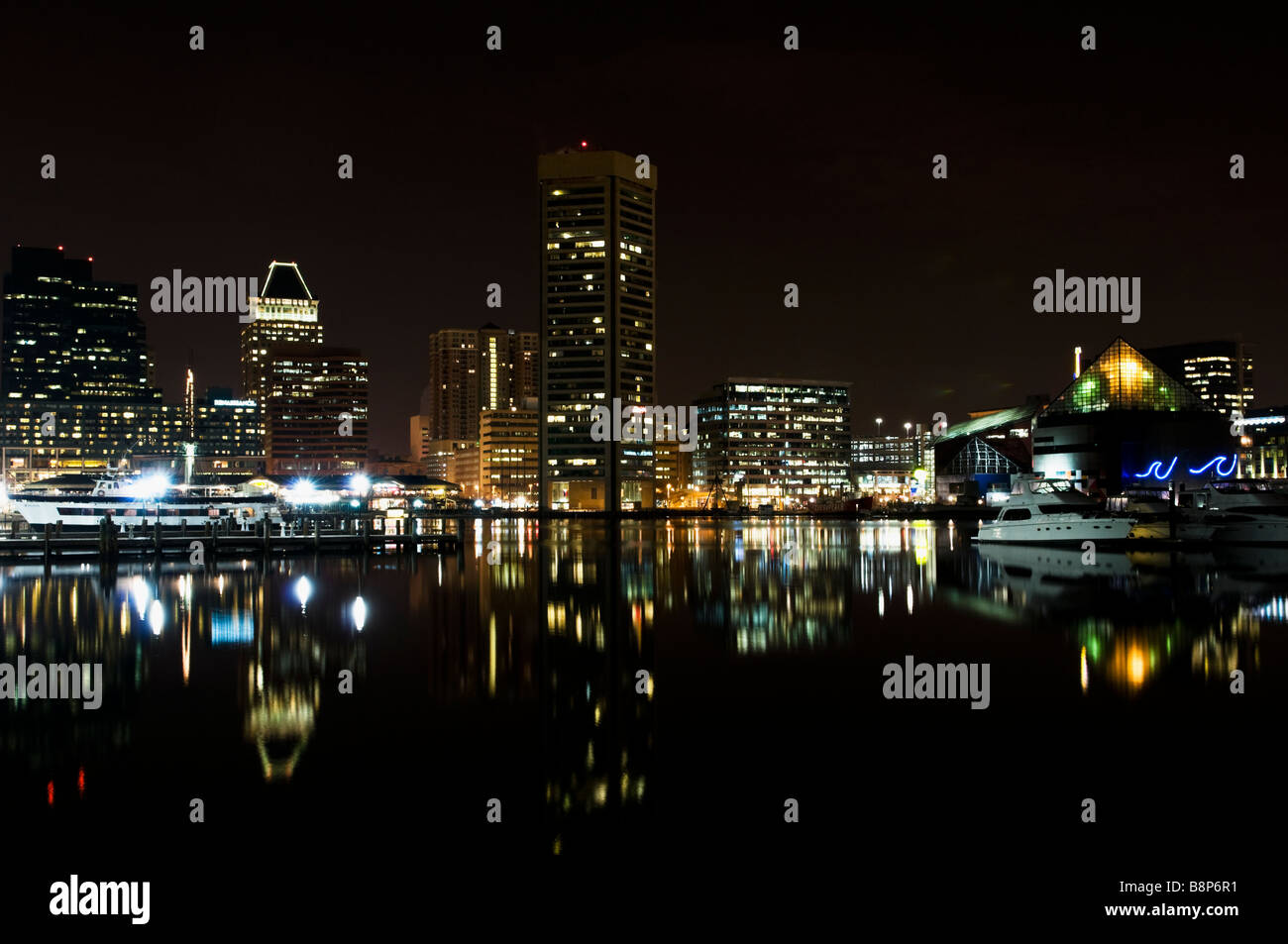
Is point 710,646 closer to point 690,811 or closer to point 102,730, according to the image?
point 690,811

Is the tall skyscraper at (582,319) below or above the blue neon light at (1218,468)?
above

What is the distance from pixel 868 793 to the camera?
12.3 meters

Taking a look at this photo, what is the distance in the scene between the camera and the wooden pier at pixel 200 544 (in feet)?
160

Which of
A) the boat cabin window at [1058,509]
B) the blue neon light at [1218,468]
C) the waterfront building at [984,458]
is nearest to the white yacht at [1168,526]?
the boat cabin window at [1058,509]

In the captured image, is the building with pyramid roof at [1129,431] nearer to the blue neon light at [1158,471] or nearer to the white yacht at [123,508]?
the blue neon light at [1158,471]

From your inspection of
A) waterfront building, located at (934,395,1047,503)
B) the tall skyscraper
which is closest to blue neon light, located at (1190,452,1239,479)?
waterfront building, located at (934,395,1047,503)

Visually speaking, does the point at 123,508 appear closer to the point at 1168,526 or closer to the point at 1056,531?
the point at 1056,531

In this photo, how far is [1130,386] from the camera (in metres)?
125
